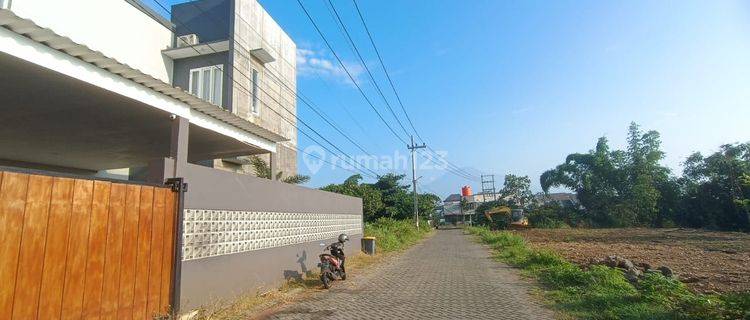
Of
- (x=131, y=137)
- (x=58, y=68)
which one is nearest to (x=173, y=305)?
(x=58, y=68)

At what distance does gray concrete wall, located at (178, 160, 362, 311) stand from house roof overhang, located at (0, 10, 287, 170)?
3.69ft

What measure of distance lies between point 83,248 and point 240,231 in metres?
3.10

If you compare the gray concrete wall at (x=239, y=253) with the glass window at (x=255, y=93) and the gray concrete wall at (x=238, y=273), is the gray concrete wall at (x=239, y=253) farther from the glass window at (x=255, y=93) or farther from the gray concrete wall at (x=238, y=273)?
the glass window at (x=255, y=93)

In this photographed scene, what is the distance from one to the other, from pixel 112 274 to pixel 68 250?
64 centimetres

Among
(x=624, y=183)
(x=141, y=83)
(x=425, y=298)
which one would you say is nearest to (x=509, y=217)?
(x=624, y=183)

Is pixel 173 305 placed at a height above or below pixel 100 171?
below

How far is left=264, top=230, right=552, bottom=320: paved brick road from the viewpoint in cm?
656

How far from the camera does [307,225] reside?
10906 millimetres

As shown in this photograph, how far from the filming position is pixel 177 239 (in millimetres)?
5855

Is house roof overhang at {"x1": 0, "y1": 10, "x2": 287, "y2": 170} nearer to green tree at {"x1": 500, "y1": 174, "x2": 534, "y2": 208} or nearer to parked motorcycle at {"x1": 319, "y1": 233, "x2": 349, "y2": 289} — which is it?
parked motorcycle at {"x1": 319, "y1": 233, "x2": 349, "y2": 289}

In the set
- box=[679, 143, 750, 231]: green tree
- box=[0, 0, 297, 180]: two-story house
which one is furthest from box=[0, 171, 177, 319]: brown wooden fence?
box=[679, 143, 750, 231]: green tree

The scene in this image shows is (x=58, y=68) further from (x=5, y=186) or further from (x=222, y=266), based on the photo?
(x=222, y=266)

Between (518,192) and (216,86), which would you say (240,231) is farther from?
(518,192)

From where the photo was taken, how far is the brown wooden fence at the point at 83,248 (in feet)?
12.5
